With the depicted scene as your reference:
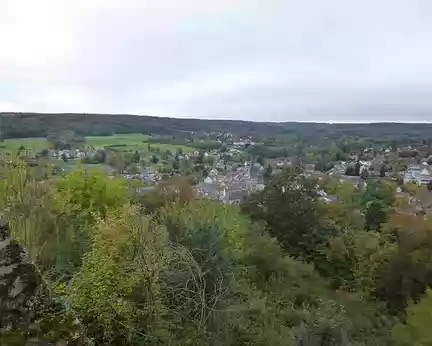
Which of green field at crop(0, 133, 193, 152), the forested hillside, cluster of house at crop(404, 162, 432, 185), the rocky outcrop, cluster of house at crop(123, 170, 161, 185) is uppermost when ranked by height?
the forested hillside

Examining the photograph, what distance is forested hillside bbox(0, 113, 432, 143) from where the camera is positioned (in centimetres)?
4497

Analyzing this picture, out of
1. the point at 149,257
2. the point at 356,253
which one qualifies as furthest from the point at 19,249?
the point at 356,253

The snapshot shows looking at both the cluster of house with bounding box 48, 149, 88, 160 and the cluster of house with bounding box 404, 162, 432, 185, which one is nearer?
the cluster of house with bounding box 48, 149, 88, 160

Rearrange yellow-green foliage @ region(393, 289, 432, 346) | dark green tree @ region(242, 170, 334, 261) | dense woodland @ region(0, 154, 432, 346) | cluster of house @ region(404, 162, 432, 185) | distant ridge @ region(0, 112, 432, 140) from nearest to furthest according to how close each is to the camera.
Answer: dense woodland @ region(0, 154, 432, 346), yellow-green foliage @ region(393, 289, 432, 346), dark green tree @ region(242, 170, 334, 261), distant ridge @ region(0, 112, 432, 140), cluster of house @ region(404, 162, 432, 185)

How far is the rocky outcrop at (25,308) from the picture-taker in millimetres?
2639

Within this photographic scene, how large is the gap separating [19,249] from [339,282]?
2001 cm

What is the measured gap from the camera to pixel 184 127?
87750 millimetres

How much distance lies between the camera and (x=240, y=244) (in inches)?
626

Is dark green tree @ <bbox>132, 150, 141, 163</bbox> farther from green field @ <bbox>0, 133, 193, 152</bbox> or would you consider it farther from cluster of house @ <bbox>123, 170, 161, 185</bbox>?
cluster of house @ <bbox>123, 170, 161, 185</bbox>

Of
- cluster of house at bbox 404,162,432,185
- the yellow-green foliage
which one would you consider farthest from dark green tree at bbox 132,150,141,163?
the yellow-green foliage

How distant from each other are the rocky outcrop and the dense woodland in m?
0.02

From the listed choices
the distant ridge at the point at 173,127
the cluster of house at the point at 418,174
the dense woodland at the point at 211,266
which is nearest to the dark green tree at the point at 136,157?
the distant ridge at the point at 173,127

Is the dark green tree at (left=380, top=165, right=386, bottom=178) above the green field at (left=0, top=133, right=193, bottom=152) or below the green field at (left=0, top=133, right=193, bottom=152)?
below

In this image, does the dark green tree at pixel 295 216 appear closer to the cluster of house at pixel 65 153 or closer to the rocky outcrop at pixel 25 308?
the cluster of house at pixel 65 153
